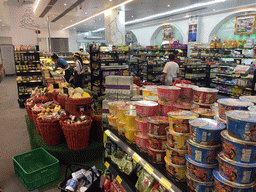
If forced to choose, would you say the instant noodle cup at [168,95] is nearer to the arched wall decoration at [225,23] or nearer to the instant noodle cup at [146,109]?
the instant noodle cup at [146,109]

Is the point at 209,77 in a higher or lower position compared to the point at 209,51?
lower

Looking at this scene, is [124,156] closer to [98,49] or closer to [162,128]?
[162,128]

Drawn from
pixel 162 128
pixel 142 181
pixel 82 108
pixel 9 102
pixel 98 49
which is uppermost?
pixel 98 49

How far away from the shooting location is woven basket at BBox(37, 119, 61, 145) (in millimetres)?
3446

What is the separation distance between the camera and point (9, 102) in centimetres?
822

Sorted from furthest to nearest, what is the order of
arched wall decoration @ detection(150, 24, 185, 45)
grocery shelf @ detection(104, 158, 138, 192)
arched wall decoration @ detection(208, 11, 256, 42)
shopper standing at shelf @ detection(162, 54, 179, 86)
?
arched wall decoration @ detection(150, 24, 185, 45), arched wall decoration @ detection(208, 11, 256, 42), shopper standing at shelf @ detection(162, 54, 179, 86), grocery shelf @ detection(104, 158, 138, 192)

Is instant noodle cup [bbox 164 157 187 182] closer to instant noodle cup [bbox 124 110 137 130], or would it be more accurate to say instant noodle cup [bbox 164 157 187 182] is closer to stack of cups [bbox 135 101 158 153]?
stack of cups [bbox 135 101 158 153]

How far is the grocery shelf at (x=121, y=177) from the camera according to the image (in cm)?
191

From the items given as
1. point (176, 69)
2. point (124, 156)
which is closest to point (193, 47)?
point (176, 69)

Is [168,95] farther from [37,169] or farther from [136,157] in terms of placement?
[37,169]

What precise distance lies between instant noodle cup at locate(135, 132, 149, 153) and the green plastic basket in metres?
1.78

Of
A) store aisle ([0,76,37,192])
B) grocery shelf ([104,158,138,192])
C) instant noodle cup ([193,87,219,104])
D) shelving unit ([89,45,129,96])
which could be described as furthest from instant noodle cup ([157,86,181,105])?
shelving unit ([89,45,129,96])

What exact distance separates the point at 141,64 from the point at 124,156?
8.81 meters

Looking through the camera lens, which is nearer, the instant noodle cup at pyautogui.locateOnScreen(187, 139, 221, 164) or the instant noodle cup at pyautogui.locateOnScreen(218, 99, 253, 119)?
the instant noodle cup at pyautogui.locateOnScreen(187, 139, 221, 164)
